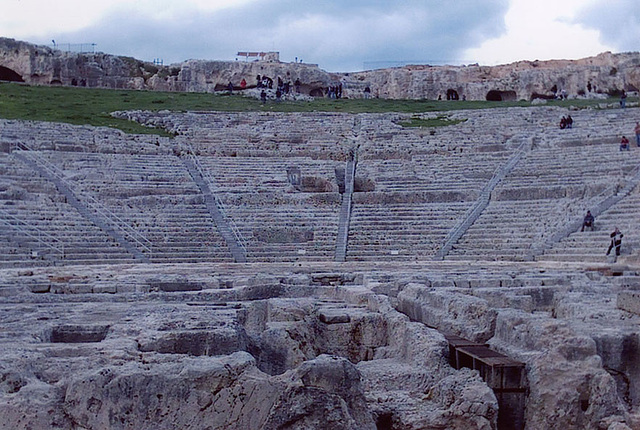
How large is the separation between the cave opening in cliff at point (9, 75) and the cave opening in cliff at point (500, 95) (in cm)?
3051

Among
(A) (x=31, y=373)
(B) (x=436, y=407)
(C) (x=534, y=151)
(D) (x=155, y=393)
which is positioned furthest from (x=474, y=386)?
(C) (x=534, y=151)

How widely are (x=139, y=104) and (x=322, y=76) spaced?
15346 mm

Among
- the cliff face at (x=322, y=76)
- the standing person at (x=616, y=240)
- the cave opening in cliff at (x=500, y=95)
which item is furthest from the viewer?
the cave opening in cliff at (x=500, y=95)

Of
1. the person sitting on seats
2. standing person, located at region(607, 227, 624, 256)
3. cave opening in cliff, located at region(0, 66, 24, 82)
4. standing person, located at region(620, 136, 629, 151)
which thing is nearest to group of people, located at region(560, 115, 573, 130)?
standing person, located at region(620, 136, 629, 151)

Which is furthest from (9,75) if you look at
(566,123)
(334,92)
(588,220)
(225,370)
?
(225,370)

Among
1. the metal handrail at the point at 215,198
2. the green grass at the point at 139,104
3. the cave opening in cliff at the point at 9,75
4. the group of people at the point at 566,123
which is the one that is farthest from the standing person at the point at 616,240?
the cave opening in cliff at the point at 9,75

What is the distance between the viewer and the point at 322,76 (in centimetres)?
4859

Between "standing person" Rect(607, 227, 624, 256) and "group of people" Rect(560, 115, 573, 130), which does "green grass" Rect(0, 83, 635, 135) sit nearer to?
"group of people" Rect(560, 115, 573, 130)

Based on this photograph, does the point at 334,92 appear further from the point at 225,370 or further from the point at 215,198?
the point at 225,370

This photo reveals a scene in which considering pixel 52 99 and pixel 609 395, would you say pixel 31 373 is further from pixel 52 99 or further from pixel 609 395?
pixel 52 99

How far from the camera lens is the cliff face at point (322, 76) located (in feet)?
146

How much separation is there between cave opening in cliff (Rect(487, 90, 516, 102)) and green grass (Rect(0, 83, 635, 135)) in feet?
26.3

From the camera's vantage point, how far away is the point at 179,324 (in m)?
6.77

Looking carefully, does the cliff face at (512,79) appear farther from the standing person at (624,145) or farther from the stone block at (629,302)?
the stone block at (629,302)
